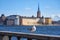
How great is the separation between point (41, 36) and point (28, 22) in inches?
4413

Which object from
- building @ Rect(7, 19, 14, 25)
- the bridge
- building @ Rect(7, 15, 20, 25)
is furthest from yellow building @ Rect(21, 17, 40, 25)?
the bridge

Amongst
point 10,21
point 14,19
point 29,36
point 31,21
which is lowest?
point 31,21

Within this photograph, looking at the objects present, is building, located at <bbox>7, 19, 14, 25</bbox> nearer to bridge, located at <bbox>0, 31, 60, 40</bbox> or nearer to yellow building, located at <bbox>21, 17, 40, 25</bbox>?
yellow building, located at <bbox>21, 17, 40, 25</bbox>

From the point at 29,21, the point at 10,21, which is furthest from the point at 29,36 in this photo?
the point at 29,21

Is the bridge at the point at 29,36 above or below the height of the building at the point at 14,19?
above

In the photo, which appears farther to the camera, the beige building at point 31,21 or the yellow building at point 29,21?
the beige building at point 31,21

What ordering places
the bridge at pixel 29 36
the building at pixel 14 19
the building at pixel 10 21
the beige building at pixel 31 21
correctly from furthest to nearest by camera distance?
1. the beige building at pixel 31 21
2. the building at pixel 10 21
3. the building at pixel 14 19
4. the bridge at pixel 29 36

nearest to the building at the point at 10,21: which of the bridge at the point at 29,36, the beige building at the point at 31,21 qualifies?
the beige building at the point at 31,21

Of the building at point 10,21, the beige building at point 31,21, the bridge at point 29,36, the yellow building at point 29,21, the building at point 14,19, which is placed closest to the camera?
the bridge at point 29,36

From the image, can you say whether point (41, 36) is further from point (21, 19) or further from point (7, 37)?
point (21, 19)

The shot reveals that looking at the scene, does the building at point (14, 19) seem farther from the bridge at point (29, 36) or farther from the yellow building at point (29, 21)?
the bridge at point (29, 36)

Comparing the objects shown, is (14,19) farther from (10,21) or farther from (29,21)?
(29,21)

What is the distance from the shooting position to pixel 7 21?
112 meters

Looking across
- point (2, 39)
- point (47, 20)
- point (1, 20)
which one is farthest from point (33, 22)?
point (2, 39)
